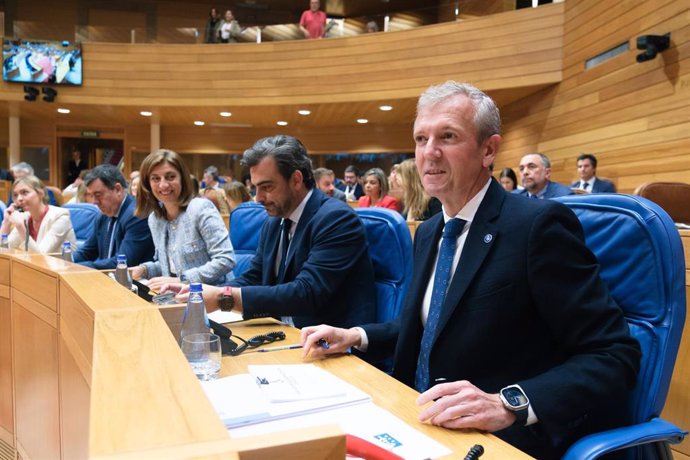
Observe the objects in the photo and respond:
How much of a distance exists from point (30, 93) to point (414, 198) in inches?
359

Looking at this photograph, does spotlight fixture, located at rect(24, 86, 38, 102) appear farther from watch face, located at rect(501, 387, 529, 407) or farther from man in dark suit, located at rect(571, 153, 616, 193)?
watch face, located at rect(501, 387, 529, 407)

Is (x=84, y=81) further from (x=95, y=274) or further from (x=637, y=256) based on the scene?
(x=637, y=256)

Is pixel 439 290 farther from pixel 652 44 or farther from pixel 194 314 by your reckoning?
pixel 652 44

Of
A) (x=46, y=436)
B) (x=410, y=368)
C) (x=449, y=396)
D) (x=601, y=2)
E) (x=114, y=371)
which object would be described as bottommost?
(x=46, y=436)

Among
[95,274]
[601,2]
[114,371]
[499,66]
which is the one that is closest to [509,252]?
[114,371]

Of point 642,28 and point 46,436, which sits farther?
point 642,28

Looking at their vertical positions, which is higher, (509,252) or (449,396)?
(509,252)

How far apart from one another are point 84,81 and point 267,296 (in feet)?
34.5

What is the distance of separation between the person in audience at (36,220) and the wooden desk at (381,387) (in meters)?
2.55

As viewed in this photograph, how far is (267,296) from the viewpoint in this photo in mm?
1993

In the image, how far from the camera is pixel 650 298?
127 cm

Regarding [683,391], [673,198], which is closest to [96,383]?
[683,391]

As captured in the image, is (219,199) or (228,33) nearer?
(219,199)

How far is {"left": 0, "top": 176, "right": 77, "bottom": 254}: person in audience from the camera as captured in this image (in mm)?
3812
